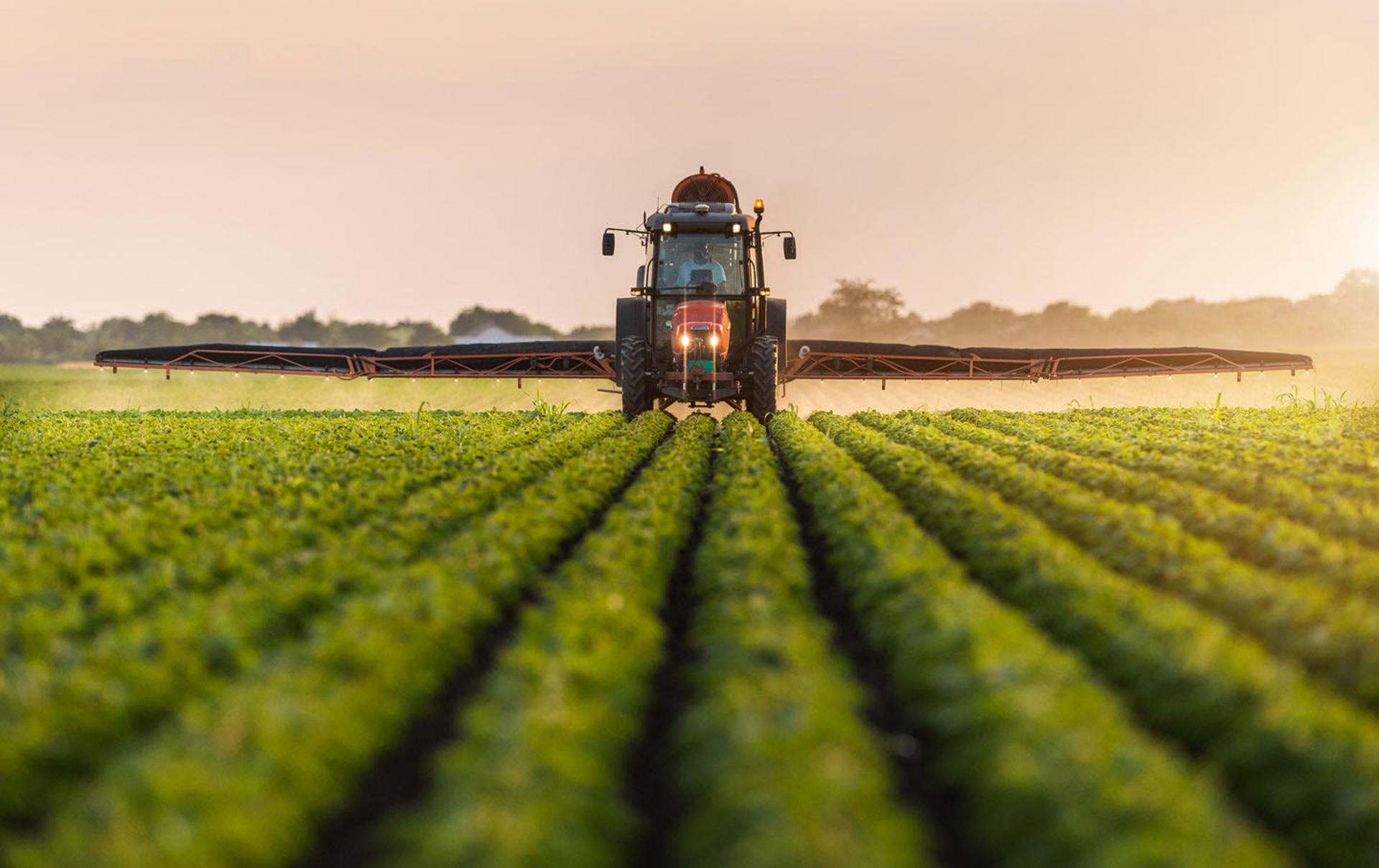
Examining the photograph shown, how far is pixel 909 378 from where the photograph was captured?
24.4 metres

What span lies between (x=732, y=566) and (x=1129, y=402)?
906 inches

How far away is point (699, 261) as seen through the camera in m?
18.0

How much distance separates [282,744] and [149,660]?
1261 millimetres

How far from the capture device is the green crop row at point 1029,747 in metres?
2.89

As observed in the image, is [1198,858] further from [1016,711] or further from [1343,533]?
[1343,533]

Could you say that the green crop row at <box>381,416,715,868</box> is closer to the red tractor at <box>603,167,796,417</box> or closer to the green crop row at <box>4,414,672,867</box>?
the green crop row at <box>4,414,672,867</box>

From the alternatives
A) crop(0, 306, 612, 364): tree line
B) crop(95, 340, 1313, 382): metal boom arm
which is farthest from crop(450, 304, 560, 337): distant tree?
crop(95, 340, 1313, 382): metal boom arm

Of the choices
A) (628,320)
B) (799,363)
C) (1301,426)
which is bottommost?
(1301,426)

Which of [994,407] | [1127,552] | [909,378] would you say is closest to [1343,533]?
[1127,552]

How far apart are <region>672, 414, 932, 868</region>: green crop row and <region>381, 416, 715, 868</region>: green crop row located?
0.26 meters

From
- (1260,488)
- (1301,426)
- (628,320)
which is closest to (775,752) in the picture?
(1260,488)

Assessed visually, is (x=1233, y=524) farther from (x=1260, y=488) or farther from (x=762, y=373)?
(x=762, y=373)

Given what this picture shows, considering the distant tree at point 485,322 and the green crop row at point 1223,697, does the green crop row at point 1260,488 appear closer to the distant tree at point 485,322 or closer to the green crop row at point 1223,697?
the green crop row at point 1223,697

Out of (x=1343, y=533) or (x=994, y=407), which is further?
(x=994, y=407)
